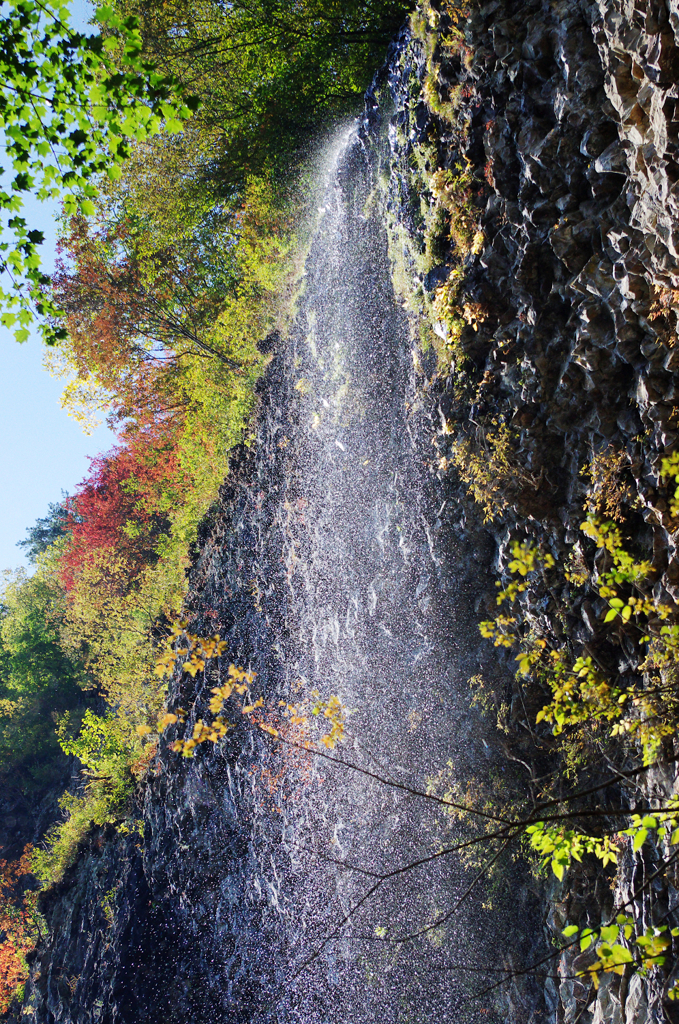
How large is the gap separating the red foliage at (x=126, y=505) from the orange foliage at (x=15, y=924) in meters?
10.2

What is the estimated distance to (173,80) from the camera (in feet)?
12.6

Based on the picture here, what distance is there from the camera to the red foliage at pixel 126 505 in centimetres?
1934

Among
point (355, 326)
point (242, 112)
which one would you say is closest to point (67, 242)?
point (242, 112)

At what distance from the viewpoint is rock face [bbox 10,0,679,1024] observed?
5.18 meters

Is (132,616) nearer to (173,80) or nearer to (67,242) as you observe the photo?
(67,242)

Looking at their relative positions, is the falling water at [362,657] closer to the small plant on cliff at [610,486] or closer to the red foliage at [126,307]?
the small plant on cliff at [610,486]

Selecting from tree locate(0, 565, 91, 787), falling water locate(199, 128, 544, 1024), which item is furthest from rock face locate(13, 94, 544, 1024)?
tree locate(0, 565, 91, 787)

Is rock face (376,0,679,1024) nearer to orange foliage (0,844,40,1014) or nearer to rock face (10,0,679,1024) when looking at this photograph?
rock face (10,0,679,1024)

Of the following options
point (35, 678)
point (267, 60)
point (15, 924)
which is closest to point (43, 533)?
point (35, 678)

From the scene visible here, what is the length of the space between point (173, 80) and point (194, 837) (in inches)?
493

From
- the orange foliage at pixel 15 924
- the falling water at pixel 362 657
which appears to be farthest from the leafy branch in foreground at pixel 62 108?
the orange foliage at pixel 15 924

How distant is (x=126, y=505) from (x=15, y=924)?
14.3 metres

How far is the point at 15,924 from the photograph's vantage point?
789 inches

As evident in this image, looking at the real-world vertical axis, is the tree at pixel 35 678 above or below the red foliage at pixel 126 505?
below
